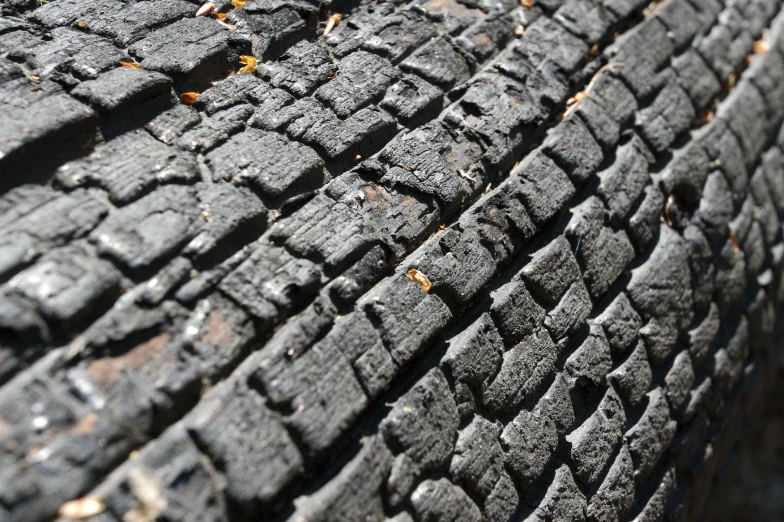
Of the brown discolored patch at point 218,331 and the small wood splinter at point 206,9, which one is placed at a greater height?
the small wood splinter at point 206,9

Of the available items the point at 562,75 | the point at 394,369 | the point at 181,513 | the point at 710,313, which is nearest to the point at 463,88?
the point at 562,75

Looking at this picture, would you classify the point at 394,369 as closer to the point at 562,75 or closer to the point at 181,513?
the point at 181,513

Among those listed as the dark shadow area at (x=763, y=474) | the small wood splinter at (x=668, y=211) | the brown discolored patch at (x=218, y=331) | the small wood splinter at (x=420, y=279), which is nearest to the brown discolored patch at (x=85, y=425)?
the brown discolored patch at (x=218, y=331)

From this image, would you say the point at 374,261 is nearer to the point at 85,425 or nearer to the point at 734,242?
the point at 85,425

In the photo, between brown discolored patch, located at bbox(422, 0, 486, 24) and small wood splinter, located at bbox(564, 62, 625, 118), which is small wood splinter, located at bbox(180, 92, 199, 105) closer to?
brown discolored patch, located at bbox(422, 0, 486, 24)

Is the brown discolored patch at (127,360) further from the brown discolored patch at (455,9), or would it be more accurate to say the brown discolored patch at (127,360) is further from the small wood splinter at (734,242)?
the small wood splinter at (734,242)

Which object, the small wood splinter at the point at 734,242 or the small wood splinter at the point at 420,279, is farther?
the small wood splinter at the point at 734,242

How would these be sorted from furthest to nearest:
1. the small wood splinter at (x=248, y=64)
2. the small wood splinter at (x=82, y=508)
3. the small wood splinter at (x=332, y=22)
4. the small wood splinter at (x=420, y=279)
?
the small wood splinter at (x=332, y=22) < the small wood splinter at (x=248, y=64) < the small wood splinter at (x=420, y=279) < the small wood splinter at (x=82, y=508)
